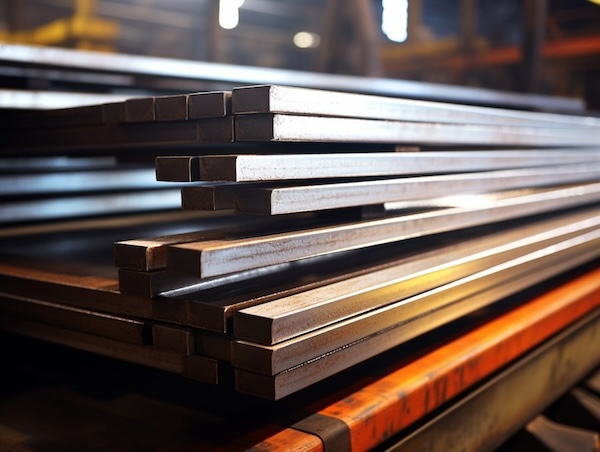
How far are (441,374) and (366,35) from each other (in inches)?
84.2

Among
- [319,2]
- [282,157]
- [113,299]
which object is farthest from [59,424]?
[319,2]

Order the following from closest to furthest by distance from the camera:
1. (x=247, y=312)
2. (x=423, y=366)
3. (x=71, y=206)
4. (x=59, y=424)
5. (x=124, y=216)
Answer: (x=247, y=312)
(x=59, y=424)
(x=423, y=366)
(x=71, y=206)
(x=124, y=216)

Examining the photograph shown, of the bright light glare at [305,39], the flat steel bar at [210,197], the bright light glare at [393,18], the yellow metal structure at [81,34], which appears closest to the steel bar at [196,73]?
the flat steel bar at [210,197]

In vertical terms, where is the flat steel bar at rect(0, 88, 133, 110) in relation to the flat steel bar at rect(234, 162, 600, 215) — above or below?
above

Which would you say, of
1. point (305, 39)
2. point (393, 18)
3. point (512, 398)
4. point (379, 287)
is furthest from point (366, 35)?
point (305, 39)

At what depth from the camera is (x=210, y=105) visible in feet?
2.35

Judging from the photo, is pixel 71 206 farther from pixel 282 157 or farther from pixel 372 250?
pixel 282 157

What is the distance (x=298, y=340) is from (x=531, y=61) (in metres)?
2.62

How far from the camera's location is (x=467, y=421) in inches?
40.8

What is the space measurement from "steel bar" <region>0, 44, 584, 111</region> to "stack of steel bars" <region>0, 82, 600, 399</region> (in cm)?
10

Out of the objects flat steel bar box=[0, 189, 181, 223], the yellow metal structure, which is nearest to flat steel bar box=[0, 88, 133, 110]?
flat steel bar box=[0, 189, 181, 223]

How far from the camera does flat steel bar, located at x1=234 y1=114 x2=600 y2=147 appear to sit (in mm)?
702

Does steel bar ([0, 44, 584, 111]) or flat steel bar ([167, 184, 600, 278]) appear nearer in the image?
flat steel bar ([167, 184, 600, 278])

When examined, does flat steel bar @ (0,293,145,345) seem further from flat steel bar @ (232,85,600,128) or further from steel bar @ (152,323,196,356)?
flat steel bar @ (232,85,600,128)
